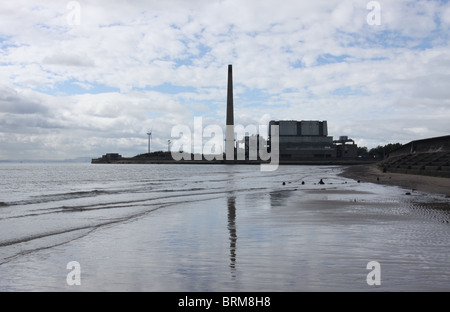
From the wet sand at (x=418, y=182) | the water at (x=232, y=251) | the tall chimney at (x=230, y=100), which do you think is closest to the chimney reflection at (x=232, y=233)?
the water at (x=232, y=251)

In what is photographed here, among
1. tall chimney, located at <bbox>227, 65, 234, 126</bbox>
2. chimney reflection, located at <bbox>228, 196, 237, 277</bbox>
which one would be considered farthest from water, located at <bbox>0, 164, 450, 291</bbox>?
tall chimney, located at <bbox>227, 65, 234, 126</bbox>

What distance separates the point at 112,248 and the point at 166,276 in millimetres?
3353

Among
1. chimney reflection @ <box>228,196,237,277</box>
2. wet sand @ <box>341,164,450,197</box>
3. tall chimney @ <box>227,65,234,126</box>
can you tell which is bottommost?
chimney reflection @ <box>228,196,237,277</box>

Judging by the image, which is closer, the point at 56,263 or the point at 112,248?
the point at 56,263

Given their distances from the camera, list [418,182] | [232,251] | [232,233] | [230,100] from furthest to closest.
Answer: [230,100] < [418,182] < [232,233] < [232,251]

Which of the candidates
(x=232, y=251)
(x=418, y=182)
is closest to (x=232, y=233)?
(x=232, y=251)

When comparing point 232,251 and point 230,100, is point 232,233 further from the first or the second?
point 230,100

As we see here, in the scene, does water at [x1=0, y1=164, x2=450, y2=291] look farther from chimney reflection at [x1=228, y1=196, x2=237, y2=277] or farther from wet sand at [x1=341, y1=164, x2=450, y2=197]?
wet sand at [x1=341, y1=164, x2=450, y2=197]

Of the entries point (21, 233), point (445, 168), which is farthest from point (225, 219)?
point (445, 168)

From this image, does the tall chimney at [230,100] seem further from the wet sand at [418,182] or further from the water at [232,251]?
the water at [232,251]

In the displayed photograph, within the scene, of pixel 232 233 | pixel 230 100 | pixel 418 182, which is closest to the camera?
pixel 232 233

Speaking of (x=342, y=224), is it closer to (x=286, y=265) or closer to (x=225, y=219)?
(x=225, y=219)

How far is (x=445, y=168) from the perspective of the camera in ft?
123
